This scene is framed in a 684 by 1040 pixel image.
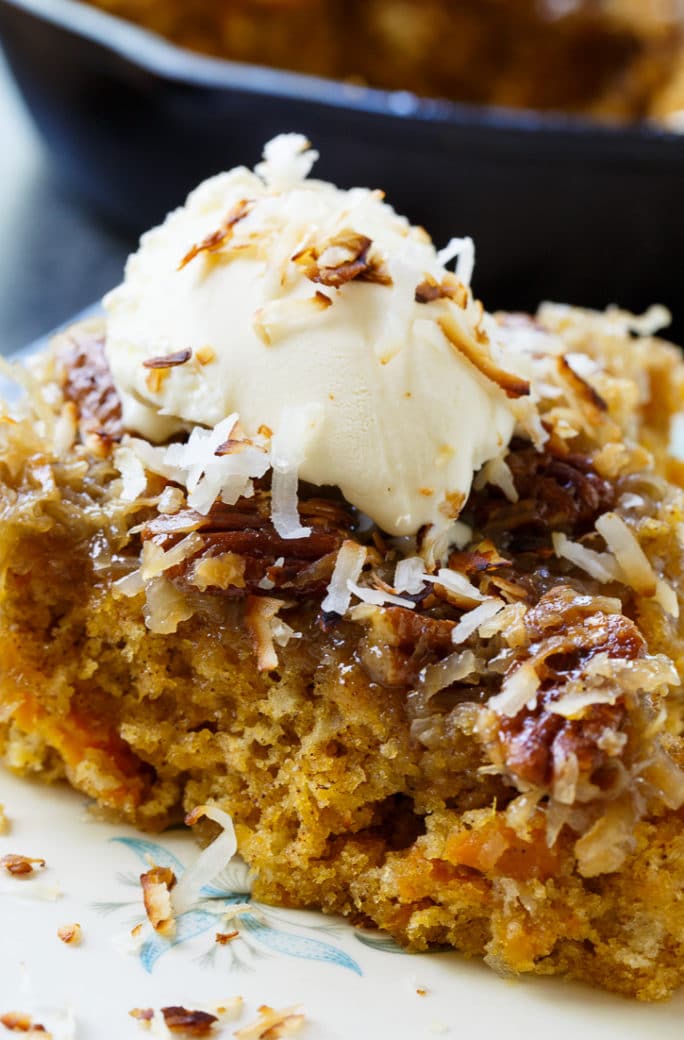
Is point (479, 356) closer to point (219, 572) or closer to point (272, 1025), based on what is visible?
point (219, 572)

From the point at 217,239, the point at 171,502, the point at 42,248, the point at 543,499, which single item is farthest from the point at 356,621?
the point at 42,248

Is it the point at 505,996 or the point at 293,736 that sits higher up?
the point at 293,736

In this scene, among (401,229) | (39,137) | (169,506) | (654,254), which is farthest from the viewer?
(39,137)

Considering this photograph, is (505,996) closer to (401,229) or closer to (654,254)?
(401,229)

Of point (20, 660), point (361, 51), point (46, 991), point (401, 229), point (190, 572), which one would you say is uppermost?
point (361, 51)

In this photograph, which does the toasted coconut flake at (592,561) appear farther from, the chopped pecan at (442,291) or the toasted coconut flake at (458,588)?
the chopped pecan at (442,291)

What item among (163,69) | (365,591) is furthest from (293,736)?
(163,69)
